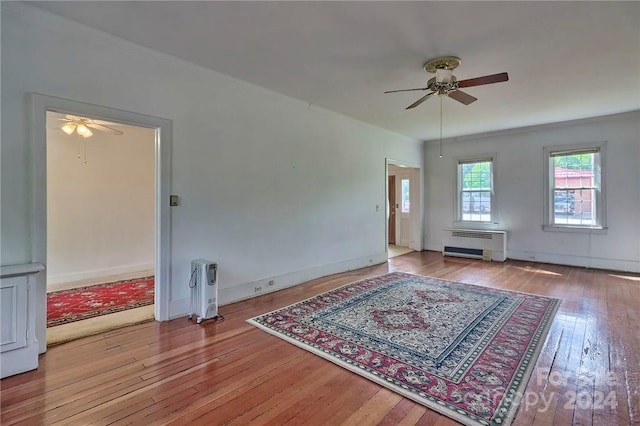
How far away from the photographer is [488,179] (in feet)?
22.8

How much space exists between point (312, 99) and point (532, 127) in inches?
182

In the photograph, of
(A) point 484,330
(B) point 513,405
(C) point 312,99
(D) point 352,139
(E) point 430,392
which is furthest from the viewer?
(D) point 352,139

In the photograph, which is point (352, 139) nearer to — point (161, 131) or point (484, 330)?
point (161, 131)

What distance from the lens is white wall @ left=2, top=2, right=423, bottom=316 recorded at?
248 centimetres

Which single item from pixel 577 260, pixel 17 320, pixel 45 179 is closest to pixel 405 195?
pixel 577 260

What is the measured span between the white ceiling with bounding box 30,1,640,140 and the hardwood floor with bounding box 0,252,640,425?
8.98ft

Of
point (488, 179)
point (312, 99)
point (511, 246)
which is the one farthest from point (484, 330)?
point (488, 179)

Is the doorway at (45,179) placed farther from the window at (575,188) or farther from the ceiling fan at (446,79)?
the window at (575,188)

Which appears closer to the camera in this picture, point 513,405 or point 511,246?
point 513,405

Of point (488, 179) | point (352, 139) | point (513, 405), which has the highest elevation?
point (352, 139)

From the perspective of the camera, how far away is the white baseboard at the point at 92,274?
464 centimetres

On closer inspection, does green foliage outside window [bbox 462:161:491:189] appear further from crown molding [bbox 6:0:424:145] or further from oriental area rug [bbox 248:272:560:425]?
crown molding [bbox 6:0:424:145]

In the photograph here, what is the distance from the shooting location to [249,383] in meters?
2.20

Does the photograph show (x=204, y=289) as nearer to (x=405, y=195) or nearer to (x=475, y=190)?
(x=475, y=190)
